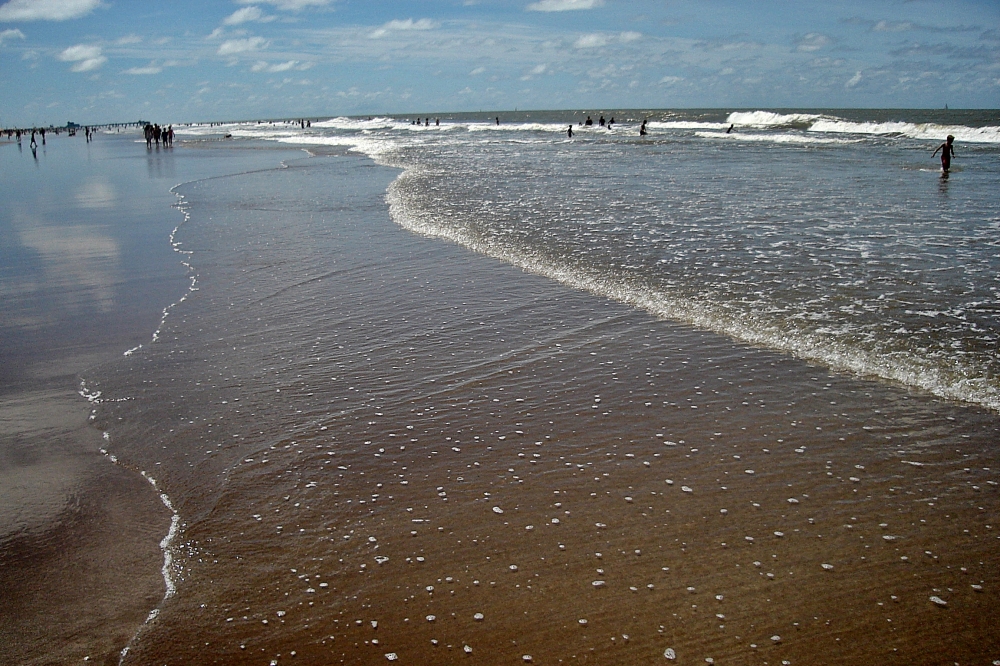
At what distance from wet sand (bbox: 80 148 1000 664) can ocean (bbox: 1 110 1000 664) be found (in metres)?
0.02

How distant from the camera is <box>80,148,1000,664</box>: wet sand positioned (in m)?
3.23

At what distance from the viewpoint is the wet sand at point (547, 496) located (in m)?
3.23

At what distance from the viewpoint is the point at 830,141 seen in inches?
1738

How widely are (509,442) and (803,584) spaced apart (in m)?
2.19

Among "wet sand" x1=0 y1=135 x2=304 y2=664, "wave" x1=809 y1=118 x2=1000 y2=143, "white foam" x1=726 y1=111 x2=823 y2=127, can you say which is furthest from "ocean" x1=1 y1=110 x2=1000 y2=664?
"white foam" x1=726 y1=111 x2=823 y2=127

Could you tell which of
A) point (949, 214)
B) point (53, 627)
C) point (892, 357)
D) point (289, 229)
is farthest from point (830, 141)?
point (53, 627)

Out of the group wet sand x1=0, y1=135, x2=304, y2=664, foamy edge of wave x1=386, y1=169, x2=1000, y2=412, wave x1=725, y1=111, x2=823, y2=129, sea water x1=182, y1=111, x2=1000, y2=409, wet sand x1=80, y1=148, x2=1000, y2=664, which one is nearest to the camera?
wet sand x1=80, y1=148, x2=1000, y2=664

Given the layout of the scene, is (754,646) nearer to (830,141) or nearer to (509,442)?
(509,442)

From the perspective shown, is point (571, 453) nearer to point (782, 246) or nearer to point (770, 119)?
point (782, 246)

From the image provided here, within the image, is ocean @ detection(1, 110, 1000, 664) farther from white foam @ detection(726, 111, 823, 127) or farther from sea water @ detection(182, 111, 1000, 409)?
white foam @ detection(726, 111, 823, 127)

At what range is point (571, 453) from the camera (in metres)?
4.84

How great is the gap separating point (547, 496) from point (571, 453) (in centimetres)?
60

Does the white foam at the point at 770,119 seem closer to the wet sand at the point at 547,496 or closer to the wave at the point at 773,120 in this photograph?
the wave at the point at 773,120

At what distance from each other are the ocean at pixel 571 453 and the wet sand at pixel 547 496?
21 mm
